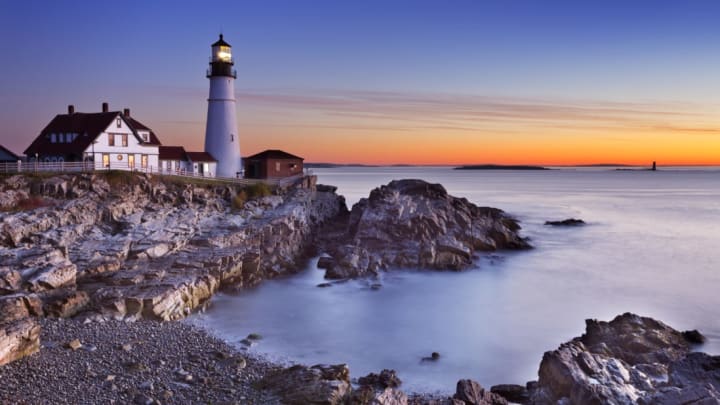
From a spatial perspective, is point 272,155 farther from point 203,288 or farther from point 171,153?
point 203,288

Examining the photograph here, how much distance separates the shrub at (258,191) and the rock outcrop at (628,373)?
20.7 meters

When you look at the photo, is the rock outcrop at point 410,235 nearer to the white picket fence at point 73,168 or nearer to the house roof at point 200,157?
the white picket fence at point 73,168

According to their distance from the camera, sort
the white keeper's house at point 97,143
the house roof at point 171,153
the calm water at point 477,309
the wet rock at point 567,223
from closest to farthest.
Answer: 1. the calm water at point 477,309
2. the white keeper's house at point 97,143
3. the house roof at point 171,153
4. the wet rock at point 567,223

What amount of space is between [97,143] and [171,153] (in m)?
5.80

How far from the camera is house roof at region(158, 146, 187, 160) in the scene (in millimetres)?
35188

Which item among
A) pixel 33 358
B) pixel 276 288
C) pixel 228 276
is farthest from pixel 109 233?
pixel 33 358

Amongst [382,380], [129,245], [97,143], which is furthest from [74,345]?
[97,143]

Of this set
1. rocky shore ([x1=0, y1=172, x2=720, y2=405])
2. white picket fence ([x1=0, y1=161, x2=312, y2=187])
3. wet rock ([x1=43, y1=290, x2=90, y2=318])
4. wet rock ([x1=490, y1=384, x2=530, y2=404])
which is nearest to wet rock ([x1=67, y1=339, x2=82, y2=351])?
rocky shore ([x1=0, y1=172, x2=720, y2=405])

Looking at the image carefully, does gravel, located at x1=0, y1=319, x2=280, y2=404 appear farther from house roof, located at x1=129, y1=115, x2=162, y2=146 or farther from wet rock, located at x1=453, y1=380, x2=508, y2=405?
house roof, located at x1=129, y1=115, x2=162, y2=146

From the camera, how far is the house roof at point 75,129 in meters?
30.6

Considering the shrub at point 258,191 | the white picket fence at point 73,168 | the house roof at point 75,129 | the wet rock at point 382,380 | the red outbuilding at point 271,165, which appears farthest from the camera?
the red outbuilding at point 271,165

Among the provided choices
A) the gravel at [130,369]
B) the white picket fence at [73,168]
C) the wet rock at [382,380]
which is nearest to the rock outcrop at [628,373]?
the wet rock at [382,380]

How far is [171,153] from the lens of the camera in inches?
1404

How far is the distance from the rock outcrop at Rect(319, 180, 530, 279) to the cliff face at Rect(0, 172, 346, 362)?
2.83 m
